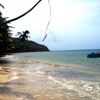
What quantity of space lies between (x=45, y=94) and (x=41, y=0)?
1372cm

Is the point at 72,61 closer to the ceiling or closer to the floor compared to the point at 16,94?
closer to the floor

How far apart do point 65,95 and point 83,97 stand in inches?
38.8

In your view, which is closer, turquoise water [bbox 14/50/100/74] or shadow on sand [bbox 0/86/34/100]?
shadow on sand [bbox 0/86/34/100]

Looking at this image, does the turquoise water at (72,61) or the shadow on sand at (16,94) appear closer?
the shadow on sand at (16,94)

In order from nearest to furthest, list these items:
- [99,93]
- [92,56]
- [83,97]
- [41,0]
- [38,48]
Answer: [41,0] → [83,97] → [99,93] → [92,56] → [38,48]

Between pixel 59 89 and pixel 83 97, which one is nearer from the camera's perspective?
pixel 83 97

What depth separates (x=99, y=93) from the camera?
1675 centimetres

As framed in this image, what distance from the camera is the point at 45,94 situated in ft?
50.2

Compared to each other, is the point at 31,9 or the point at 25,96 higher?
the point at 31,9

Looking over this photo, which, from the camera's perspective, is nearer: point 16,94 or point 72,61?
point 16,94

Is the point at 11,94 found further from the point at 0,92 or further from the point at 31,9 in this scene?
the point at 31,9

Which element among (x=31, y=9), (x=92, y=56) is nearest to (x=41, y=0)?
(x=31, y=9)

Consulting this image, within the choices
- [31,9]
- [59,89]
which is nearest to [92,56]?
[59,89]

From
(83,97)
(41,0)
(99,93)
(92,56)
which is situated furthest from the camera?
(92,56)
